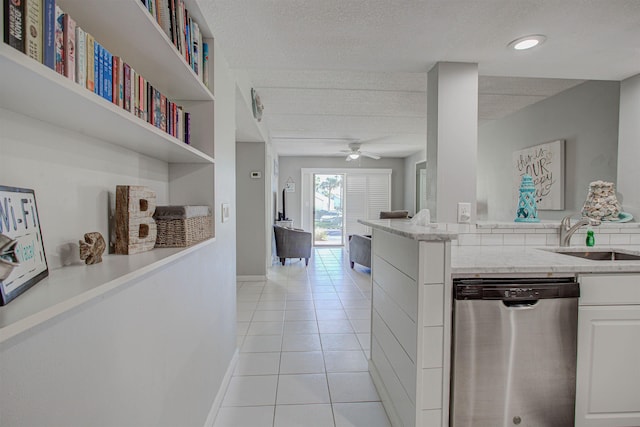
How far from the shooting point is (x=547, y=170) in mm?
3381

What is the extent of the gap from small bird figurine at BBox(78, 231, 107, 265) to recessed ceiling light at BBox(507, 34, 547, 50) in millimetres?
2256

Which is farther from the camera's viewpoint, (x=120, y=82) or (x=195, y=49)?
(x=195, y=49)

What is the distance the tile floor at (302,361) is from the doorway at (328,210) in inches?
142

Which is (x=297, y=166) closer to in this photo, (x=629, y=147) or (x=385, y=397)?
(x=629, y=147)

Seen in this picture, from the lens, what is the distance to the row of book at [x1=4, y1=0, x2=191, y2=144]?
0.52 metres

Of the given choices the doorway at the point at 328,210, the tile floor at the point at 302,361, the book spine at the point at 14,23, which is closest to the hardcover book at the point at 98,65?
the book spine at the point at 14,23

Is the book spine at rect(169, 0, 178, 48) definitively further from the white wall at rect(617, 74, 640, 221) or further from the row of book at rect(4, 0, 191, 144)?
the white wall at rect(617, 74, 640, 221)

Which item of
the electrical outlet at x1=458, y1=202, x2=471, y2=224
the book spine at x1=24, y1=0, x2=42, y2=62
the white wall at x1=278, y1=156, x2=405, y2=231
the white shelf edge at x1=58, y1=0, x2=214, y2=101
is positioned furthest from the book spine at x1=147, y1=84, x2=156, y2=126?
the white wall at x1=278, y1=156, x2=405, y2=231

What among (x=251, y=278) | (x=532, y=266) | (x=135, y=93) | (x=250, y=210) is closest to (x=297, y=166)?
(x=250, y=210)

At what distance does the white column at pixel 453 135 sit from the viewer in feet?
6.70

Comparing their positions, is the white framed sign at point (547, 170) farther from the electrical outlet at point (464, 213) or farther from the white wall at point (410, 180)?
the white wall at point (410, 180)

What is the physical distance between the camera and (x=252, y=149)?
4.43 meters

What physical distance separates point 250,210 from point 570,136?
3953 mm

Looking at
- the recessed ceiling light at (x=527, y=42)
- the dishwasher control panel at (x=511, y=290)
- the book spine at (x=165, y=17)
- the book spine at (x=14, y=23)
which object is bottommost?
the dishwasher control panel at (x=511, y=290)
